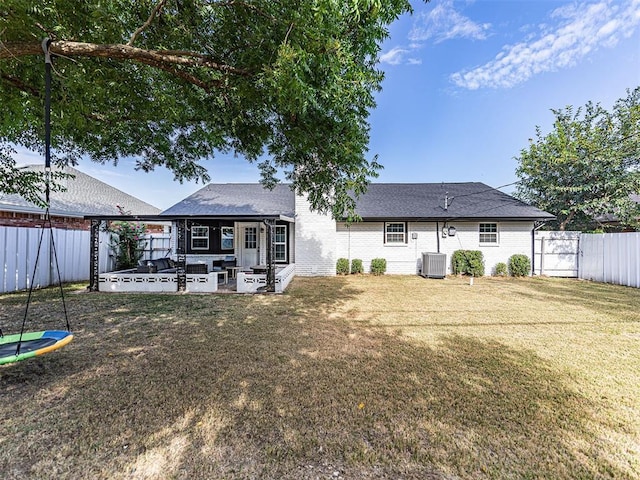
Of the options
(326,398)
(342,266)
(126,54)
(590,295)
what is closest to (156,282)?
(126,54)

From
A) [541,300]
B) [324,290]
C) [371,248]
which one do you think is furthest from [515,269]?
[324,290]

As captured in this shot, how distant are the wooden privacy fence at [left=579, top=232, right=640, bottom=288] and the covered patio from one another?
11.9 m

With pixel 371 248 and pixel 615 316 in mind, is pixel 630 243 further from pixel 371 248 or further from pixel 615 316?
pixel 371 248

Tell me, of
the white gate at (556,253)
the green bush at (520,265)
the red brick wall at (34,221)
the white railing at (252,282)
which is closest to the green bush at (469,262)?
the green bush at (520,265)

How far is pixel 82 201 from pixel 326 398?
19.2 m

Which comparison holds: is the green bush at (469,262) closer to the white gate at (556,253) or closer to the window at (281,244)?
the white gate at (556,253)

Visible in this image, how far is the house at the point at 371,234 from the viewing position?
1264 centimetres

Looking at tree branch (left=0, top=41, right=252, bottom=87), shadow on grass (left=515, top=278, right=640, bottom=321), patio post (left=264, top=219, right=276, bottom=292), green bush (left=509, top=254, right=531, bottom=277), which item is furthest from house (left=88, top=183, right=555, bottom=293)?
tree branch (left=0, top=41, right=252, bottom=87)

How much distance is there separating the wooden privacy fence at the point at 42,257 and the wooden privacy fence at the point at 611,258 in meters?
17.0

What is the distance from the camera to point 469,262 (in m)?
12.5

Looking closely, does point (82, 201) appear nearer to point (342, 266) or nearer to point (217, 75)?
point (342, 266)

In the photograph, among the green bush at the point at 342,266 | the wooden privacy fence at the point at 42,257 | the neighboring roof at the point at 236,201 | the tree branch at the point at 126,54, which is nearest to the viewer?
the tree branch at the point at 126,54

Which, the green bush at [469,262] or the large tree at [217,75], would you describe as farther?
the green bush at [469,262]

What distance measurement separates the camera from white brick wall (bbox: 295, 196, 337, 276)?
12641 millimetres
